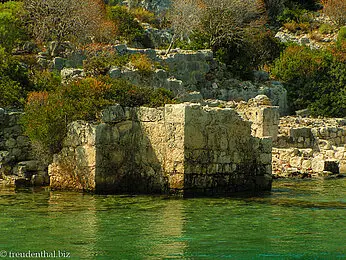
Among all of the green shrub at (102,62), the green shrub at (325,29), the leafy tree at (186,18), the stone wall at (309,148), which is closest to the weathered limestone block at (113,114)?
the green shrub at (102,62)

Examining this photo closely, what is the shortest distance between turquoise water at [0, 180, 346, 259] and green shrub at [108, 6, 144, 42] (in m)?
23.1

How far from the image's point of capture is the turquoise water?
33.1ft

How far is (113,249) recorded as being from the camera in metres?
10.2

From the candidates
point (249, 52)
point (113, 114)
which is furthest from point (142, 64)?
point (249, 52)

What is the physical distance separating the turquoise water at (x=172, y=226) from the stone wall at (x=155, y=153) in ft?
1.83

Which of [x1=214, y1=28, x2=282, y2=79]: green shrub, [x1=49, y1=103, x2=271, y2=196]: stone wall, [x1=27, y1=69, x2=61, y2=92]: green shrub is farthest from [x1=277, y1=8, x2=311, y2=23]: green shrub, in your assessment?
[x1=49, y1=103, x2=271, y2=196]: stone wall

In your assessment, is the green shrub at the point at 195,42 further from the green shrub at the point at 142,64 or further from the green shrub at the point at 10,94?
the green shrub at the point at 10,94

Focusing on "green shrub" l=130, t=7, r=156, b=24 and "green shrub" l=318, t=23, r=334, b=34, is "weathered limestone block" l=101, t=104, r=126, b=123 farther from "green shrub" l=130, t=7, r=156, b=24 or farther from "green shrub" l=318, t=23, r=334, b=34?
"green shrub" l=318, t=23, r=334, b=34

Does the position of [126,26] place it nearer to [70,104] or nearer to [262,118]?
[262,118]

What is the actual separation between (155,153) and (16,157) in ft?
13.3

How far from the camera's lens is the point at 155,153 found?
16.4m

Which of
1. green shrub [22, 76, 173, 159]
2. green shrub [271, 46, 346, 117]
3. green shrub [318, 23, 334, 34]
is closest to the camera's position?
green shrub [22, 76, 173, 159]

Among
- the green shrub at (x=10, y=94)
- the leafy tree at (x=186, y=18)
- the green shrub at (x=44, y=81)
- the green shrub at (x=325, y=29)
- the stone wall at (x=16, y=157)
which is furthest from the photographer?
the green shrub at (x=325, y=29)

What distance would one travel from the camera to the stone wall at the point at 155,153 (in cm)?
1591
